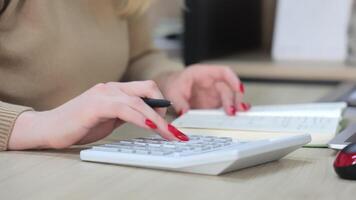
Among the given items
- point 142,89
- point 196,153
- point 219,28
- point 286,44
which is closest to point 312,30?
point 286,44

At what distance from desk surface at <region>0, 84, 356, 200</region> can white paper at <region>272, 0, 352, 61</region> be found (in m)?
0.97

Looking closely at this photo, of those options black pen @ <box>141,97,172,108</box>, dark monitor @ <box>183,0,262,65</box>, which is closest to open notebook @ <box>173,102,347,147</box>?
black pen @ <box>141,97,172,108</box>

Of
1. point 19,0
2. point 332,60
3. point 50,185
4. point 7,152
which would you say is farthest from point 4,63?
point 332,60

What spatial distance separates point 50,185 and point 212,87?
54 centimetres

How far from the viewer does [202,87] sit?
3.90 feet

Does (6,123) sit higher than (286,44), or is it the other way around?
(6,123)

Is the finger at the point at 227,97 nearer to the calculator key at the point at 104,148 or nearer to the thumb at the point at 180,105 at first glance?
the thumb at the point at 180,105

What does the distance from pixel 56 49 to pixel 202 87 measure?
0.25m

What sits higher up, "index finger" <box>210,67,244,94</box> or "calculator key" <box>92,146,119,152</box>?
"calculator key" <box>92,146,119,152</box>

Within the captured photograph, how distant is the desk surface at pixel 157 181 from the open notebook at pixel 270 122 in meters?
0.10

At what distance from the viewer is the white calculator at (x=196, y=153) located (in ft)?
2.30

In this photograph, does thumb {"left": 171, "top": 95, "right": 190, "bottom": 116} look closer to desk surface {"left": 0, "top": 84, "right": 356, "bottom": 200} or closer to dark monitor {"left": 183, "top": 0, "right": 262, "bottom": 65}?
desk surface {"left": 0, "top": 84, "right": 356, "bottom": 200}

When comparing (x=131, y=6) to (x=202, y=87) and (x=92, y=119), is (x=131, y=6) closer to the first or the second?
(x=202, y=87)

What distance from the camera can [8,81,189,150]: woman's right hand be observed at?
2.59 ft
